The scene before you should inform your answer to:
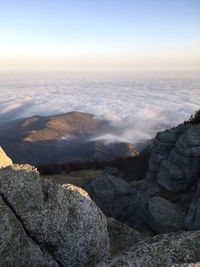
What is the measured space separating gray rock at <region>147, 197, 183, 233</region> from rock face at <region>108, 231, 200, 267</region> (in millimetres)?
25609

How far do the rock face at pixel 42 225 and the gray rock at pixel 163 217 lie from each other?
22.0 m

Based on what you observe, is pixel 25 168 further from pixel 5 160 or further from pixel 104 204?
pixel 104 204

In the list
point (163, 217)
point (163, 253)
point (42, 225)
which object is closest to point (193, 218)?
point (163, 217)

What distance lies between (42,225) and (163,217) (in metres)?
25.8

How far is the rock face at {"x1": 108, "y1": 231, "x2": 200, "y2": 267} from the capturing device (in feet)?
44.5

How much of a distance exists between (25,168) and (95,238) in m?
4.92

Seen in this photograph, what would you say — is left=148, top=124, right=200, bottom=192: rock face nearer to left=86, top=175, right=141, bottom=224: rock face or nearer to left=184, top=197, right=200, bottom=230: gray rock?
left=86, top=175, right=141, bottom=224: rock face

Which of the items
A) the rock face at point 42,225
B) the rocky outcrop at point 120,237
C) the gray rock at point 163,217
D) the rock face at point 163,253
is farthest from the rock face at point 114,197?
the rock face at point 163,253

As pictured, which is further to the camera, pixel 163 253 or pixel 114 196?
pixel 114 196

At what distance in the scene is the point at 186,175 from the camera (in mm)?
54844

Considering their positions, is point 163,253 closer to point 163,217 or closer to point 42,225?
point 42,225

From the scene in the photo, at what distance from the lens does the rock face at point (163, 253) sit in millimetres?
13562

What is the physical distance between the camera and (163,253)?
14031 mm

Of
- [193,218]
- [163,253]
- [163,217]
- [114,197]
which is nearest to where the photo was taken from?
[163,253]
